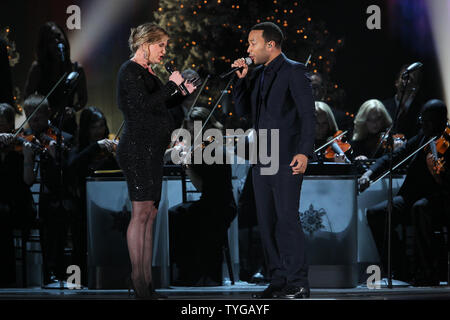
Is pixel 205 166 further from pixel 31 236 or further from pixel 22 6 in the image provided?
pixel 22 6

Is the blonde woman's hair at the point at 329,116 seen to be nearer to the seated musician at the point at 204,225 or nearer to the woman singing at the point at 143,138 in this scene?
the seated musician at the point at 204,225

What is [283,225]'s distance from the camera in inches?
157

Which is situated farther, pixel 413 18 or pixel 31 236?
pixel 413 18

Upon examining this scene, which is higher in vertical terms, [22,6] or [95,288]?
[22,6]

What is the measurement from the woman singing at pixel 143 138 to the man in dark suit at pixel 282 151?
478 mm

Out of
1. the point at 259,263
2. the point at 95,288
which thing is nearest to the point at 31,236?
the point at 95,288

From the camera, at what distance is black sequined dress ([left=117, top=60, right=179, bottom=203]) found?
3.92 m

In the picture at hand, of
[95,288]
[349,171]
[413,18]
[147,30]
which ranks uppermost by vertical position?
[413,18]

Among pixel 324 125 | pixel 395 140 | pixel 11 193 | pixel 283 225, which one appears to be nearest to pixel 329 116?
pixel 324 125

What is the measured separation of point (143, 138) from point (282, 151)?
778 millimetres

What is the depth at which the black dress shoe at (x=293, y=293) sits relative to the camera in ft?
12.7

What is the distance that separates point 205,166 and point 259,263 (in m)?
0.97

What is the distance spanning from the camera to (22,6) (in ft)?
22.4

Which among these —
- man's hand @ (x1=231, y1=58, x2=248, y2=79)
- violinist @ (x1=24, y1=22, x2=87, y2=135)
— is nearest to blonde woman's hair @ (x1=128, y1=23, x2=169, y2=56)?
man's hand @ (x1=231, y1=58, x2=248, y2=79)
